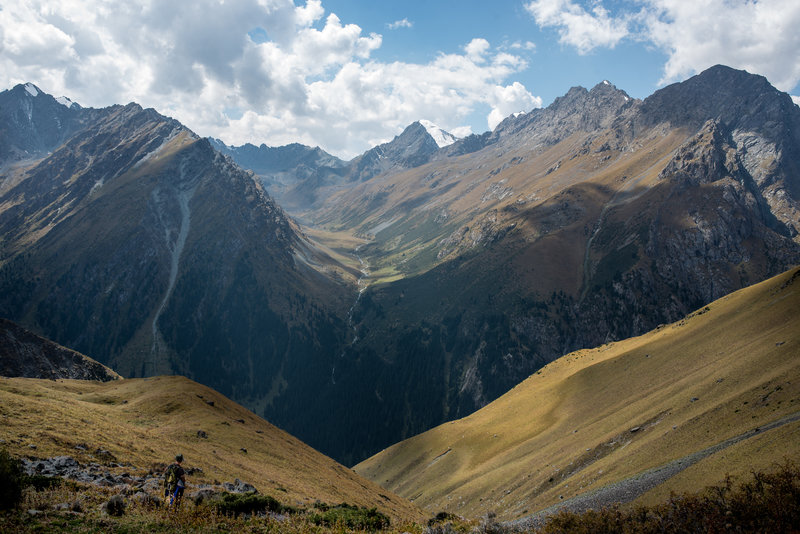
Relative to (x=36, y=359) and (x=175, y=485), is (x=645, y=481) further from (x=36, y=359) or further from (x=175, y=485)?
(x=36, y=359)

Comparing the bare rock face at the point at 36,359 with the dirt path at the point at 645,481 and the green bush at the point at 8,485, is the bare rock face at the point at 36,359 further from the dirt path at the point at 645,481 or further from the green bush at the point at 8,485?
the dirt path at the point at 645,481

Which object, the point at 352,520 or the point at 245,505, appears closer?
the point at 245,505

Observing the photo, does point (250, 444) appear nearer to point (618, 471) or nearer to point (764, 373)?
point (618, 471)

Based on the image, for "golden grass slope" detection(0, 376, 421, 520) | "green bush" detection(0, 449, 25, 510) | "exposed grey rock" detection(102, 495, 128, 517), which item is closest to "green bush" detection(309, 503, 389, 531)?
"golden grass slope" detection(0, 376, 421, 520)

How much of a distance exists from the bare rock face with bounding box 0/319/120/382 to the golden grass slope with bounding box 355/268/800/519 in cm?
8217

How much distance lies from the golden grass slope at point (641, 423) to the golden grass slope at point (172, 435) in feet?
66.2

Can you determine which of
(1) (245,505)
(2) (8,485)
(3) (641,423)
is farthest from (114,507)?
(3) (641,423)

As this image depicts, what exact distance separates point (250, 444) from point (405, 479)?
6367cm

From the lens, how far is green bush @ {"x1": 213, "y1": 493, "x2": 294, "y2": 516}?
2694cm

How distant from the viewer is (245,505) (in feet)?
92.5

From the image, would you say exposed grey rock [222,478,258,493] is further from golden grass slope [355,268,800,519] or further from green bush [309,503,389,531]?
golden grass slope [355,268,800,519]

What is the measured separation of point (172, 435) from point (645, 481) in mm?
49099

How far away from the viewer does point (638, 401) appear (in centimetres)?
6756

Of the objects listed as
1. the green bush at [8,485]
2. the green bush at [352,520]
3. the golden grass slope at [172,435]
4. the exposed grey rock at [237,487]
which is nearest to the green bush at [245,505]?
the green bush at [352,520]
